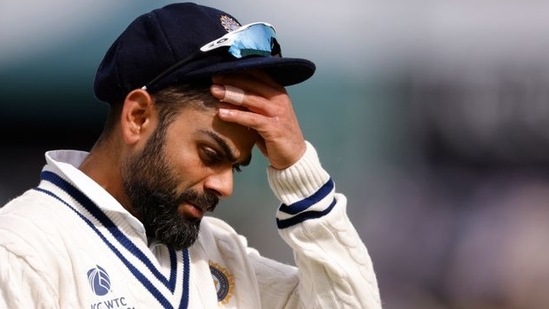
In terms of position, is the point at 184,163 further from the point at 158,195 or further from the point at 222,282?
the point at 222,282

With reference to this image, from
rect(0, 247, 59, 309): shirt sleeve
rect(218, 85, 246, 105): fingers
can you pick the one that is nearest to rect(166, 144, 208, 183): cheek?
rect(218, 85, 246, 105): fingers

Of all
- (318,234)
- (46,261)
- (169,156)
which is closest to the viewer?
(46,261)

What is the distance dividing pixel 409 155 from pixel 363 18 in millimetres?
612

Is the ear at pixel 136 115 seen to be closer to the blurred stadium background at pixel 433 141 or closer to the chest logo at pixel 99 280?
the chest logo at pixel 99 280

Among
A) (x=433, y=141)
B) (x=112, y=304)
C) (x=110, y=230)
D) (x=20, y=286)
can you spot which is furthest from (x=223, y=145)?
(x=433, y=141)

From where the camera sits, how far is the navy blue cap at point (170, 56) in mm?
1928

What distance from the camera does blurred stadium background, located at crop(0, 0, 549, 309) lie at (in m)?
4.08

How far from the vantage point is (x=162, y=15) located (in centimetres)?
199

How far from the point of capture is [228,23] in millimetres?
2020

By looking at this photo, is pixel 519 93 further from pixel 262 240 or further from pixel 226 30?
pixel 226 30

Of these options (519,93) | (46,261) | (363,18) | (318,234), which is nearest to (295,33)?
(363,18)

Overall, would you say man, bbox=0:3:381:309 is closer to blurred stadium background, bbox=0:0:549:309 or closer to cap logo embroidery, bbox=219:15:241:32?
cap logo embroidery, bbox=219:15:241:32

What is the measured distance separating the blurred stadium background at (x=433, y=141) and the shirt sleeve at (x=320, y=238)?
6.25ft

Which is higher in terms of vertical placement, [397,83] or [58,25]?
[58,25]
